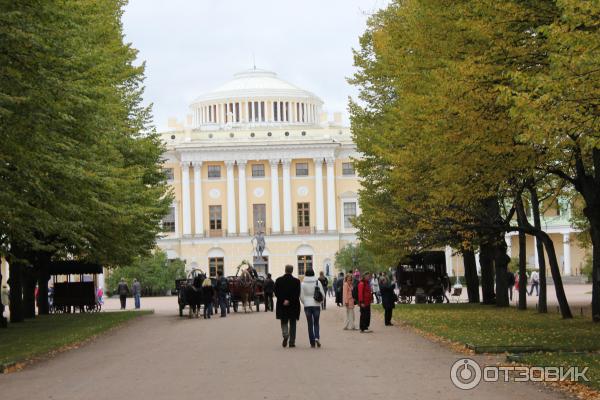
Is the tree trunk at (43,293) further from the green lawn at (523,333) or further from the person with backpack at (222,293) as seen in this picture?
the green lawn at (523,333)

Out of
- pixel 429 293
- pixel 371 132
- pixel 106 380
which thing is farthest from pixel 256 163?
pixel 106 380

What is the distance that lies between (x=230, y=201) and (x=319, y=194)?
335 inches

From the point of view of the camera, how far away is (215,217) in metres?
109

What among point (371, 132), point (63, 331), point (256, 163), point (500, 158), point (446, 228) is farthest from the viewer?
point (256, 163)

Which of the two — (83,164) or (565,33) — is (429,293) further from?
(565,33)

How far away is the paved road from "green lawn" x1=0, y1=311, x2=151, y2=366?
594 mm

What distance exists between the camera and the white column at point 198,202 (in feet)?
357

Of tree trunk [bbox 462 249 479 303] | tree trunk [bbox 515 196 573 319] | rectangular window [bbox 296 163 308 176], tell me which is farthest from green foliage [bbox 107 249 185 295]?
tree trunk [bbox 515 196 573 319]

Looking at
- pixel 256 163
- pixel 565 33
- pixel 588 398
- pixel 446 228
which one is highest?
pixel 256 163

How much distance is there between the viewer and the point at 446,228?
3272cm

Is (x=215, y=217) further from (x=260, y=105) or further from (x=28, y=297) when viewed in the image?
(x=28, y=297)

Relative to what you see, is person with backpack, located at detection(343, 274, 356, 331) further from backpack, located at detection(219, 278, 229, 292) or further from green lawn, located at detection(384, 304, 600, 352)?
backpack, located at detection(219, 278, 229, 292)

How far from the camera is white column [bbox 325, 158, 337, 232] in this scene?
356 feet

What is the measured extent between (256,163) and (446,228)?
77.7 m
